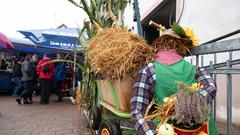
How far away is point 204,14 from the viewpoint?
21.4 feet

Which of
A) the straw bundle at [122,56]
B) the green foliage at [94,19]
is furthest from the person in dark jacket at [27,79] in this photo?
the straw bundle at [122,56]

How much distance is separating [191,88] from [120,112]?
1028 mm

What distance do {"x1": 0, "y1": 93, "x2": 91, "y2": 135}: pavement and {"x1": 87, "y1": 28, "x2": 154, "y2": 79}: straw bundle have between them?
3269 millimetres

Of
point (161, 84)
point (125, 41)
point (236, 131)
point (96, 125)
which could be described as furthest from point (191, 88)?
point (236, 131)

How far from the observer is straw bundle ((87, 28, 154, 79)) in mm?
2814

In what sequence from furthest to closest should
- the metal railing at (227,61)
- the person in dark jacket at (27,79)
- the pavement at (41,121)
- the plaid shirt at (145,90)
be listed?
the person in dark jacket at (27,79)
the pavement at (41,121)
the plaid shirt at (145,90)
the metal railing at (227,61)

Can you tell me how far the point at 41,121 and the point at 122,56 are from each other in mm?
4931

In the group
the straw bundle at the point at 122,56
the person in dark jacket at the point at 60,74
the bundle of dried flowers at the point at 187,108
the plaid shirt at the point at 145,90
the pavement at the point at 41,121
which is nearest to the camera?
the bundle of dried flowers at the point at 187,108

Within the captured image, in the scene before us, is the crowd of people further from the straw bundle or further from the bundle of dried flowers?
the bundle of dried flowers

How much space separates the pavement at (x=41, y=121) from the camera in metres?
6.09

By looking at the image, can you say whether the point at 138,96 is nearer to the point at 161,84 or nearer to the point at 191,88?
the point at 161,84

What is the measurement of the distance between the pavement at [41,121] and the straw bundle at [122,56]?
10.7 feet

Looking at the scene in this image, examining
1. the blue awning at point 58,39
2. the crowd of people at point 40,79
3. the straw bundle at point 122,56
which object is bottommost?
the crowd of people at point 40,79

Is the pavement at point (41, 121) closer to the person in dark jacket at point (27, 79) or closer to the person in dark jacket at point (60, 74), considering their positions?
the person in dark jacket at point (27, 79)
